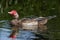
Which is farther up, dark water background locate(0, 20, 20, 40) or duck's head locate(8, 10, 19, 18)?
duck's head locate(8, 10, 19, 18)

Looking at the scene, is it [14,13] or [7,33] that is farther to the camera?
[14,13]

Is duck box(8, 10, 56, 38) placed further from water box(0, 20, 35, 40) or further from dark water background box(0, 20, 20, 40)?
water box(0, 20, 35, 40)

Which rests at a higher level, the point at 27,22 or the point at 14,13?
the point at 14,13

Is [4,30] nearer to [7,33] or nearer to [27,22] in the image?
[7,33]

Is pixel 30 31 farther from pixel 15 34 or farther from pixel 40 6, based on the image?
pixel 40 6

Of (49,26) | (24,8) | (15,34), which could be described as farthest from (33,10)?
(15,34)

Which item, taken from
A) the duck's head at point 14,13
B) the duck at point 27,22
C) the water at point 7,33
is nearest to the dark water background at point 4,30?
the water at point 7,33

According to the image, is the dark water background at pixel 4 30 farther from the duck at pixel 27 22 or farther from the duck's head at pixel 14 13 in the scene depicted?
the duck's head at pixel 14 13

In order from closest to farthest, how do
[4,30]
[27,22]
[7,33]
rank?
[7,33], [4,30], [27,22]

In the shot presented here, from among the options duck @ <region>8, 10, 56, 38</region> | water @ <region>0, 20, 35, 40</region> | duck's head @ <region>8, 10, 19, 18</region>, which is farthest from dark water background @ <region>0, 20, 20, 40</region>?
duck's head @ <region>8, 10, 19, 18</region>

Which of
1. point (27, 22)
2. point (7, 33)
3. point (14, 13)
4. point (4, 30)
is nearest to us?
point (7, 33)

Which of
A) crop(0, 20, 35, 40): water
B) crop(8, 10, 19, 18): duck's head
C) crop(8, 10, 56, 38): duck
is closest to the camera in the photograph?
crop(0, 20, 35, 40): water

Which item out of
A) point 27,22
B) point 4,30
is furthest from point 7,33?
point 27,22

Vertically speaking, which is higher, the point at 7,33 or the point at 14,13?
the point at 14,13
